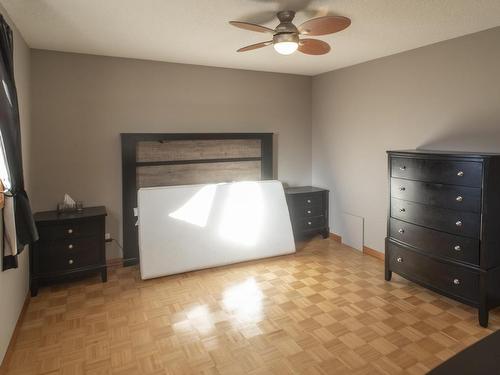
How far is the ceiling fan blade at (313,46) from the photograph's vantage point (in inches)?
102

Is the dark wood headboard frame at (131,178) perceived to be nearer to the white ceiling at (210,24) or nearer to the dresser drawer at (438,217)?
the white ceiling at (210,24)

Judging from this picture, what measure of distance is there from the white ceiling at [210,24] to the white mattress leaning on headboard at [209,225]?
1.42 meters

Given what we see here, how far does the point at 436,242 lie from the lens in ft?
9.49

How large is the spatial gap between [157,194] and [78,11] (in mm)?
1781

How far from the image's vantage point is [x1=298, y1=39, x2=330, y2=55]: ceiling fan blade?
102 inches

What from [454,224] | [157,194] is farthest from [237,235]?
[454,224]

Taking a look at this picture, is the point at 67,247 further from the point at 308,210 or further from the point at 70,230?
the point at 308,210

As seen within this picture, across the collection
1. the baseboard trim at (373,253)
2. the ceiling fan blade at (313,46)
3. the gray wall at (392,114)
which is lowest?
the baseboard trim at (373,253)

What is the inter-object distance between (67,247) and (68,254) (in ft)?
0.22

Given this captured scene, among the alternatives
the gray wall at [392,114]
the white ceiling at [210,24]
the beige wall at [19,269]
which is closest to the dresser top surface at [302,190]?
the gray wall at [392,114]

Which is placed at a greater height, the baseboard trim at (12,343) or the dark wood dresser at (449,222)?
the dark wood dresser at (449,222)

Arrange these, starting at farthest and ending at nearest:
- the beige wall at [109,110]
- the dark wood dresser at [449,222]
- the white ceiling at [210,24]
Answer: the beige wall at [109,110] → the dark wood dresser at [449,222] → the white ceiling at [210,24]

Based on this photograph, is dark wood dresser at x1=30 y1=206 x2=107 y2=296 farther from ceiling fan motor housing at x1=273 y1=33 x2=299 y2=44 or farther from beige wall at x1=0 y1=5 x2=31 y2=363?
ceiling fan motor housing at x1=273 y1=33 x2=299 y2=44

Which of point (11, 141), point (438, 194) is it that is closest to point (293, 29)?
point (438, 194)
